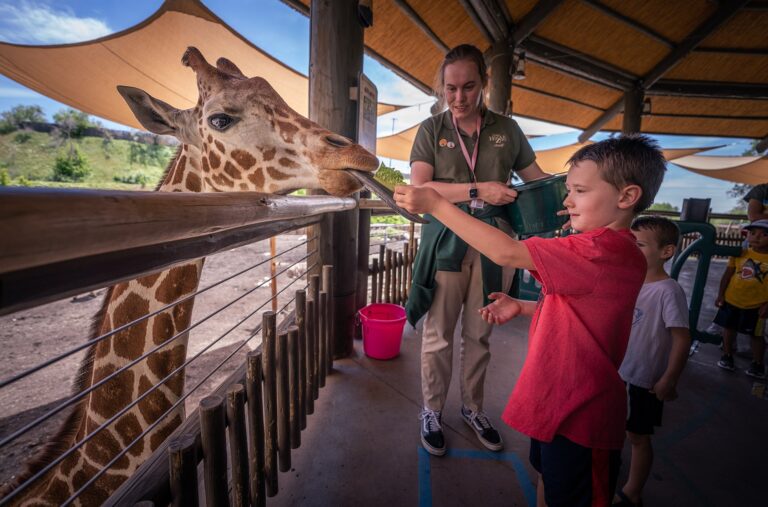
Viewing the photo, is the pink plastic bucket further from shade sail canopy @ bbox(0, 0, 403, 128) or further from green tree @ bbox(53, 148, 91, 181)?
green tree @ bbox(53, 148, 91, 181)

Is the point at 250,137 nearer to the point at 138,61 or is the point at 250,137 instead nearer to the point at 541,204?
the point at 541,204

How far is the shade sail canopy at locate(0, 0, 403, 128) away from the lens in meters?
4.84

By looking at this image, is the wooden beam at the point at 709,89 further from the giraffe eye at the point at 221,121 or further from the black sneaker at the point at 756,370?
the giraffe eye at the point at 221,121

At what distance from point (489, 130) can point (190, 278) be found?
5.89 ft

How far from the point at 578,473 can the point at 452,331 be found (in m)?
1.07

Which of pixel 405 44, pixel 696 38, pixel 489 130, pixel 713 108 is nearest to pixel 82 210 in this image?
pixel 489 130

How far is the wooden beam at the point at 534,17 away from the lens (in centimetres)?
504

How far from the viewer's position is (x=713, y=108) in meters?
8.08

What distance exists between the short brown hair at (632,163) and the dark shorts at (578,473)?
0.86 metres

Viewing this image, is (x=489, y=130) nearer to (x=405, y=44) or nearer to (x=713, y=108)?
(x=405, y=44)

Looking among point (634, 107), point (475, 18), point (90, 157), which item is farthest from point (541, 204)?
point (90, 157)

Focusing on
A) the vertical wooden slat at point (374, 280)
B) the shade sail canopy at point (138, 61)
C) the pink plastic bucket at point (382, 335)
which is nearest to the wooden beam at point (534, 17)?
the shade sail canopy at point (138, 61)

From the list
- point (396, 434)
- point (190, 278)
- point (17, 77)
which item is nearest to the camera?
point (190, 278)

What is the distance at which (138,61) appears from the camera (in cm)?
568
